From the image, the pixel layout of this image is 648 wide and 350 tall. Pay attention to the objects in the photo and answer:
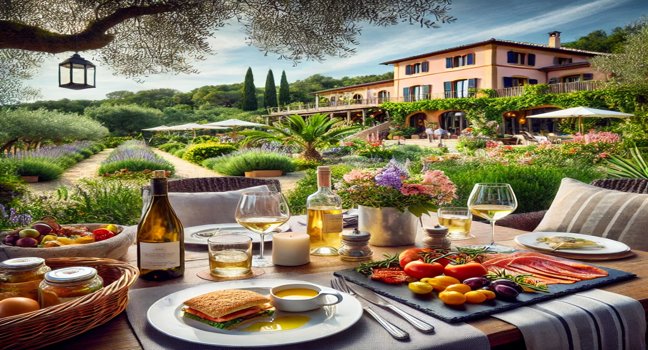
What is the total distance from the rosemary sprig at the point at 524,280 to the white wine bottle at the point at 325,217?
517 mm

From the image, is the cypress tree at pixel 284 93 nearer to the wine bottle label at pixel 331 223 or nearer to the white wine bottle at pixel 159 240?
the wine bottle label at pixel 331 223

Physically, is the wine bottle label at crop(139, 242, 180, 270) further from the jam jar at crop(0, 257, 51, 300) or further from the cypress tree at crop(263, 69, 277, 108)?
the cypress tree at crop(263, 69, 277, 108)

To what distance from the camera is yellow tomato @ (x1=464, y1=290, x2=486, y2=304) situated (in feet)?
3.59

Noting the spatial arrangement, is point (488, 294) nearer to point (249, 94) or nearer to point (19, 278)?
point (19, 278)

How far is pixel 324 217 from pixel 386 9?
4664 millimetres

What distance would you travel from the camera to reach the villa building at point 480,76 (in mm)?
29859

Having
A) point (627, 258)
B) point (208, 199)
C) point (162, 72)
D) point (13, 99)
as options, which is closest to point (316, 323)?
point (627, 258)

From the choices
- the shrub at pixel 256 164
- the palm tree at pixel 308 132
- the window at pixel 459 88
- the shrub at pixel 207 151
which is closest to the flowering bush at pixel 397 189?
the shrub at pixel 256 164

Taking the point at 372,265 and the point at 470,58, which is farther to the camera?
the point at 470,58

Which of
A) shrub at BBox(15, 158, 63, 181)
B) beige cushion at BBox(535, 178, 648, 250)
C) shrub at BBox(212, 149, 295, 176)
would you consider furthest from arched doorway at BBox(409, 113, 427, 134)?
beige cushion at BBox(535, 178, 648, 250)

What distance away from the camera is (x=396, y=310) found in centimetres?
105

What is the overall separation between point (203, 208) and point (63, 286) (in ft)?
4.53

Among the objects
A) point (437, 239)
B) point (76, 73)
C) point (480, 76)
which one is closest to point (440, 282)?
point (437, 239)

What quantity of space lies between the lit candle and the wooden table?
2 cm
